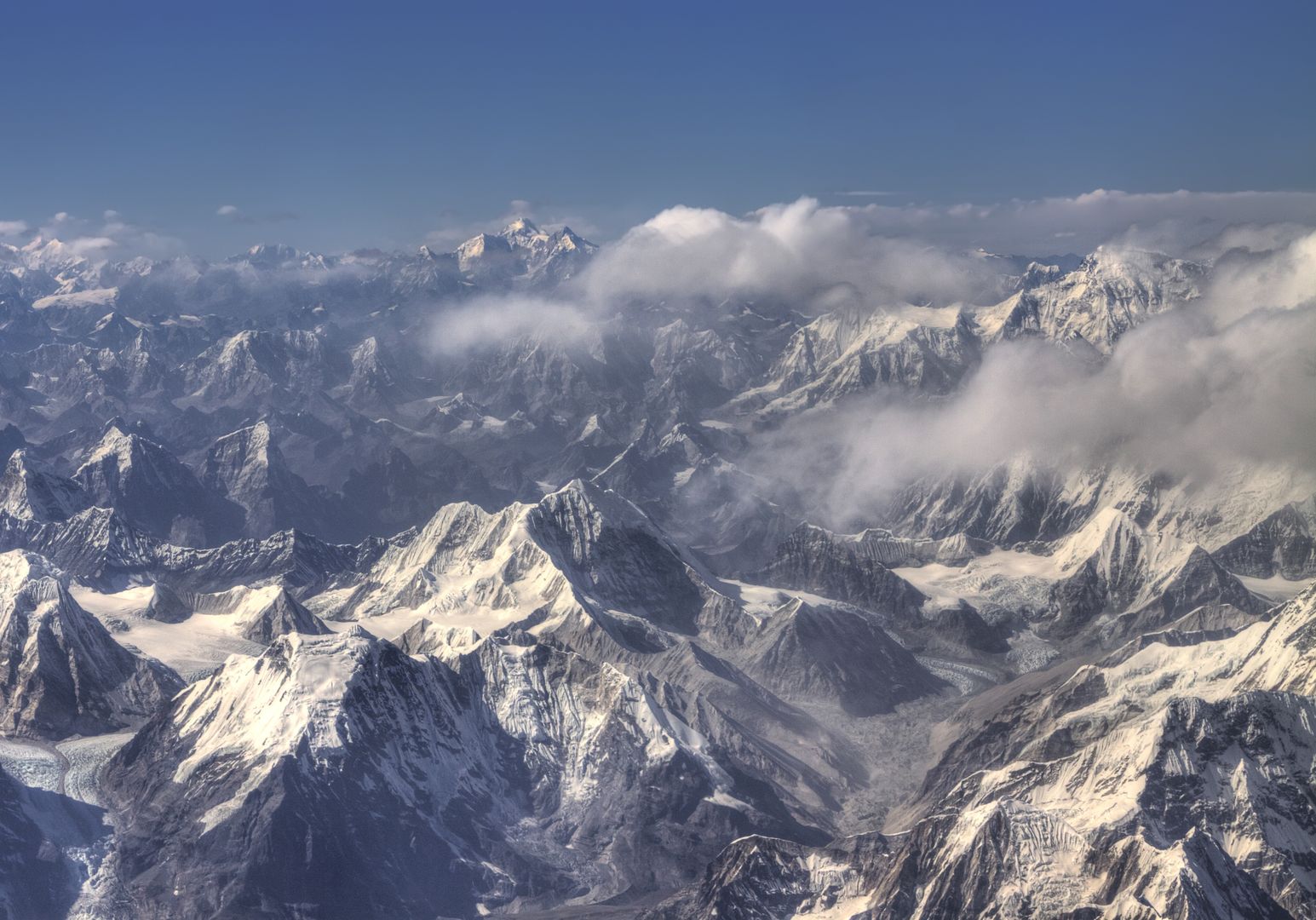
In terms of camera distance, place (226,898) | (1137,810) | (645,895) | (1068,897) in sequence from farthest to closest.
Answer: (645,895) < (226,898) < (1137,810) < (1068,897)

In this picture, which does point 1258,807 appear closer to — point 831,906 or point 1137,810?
point 1137,810

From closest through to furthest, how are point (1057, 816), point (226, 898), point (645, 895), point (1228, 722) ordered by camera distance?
point (1057, 816) < point (1228, 722) < point (226, 898) < point (645, 895)

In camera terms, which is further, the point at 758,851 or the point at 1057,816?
the point at 758,851

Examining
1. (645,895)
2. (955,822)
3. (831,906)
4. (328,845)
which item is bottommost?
(645,895)

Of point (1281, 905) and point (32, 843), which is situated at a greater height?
point (1281, 905)

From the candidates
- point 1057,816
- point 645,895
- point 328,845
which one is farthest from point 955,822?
point 328,845

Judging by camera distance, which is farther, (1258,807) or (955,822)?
(1258,807)

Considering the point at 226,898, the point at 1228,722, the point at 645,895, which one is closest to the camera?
the point at 1228,722

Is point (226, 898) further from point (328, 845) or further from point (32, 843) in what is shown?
point (32, 843)

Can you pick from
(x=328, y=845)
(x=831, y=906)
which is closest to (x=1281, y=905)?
(x=831, y=906)
